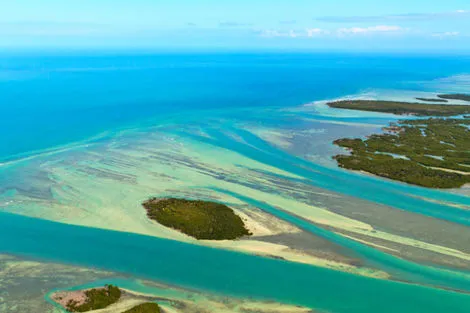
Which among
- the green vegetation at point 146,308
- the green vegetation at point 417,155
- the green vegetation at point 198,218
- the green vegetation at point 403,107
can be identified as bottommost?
the green vegetation at point 146,308

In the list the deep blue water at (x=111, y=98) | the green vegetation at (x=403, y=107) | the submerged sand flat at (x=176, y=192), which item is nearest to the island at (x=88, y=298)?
the submerged sand flat at (x=176, y=192)

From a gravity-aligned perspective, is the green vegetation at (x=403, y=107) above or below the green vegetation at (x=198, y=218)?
above

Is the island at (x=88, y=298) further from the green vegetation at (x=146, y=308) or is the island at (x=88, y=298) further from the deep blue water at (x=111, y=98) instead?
the deep blue water at (x=111, y=98)

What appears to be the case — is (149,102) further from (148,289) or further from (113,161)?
(148,289)

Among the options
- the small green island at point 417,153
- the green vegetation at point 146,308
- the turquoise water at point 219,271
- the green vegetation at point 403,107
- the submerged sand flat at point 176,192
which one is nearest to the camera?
the green vegetation at point 146,308

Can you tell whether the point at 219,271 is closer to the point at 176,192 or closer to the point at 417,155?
the point at 176,192

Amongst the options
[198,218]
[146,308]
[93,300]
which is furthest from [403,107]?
[93,300]

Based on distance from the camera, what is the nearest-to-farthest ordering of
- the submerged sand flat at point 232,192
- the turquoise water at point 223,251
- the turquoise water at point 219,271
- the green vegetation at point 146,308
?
the green vegetation at point 146,308 → the turquoise water at point 219,271 → the turquoise water at point 223,251 → the submerged sand flat at point 232,192
